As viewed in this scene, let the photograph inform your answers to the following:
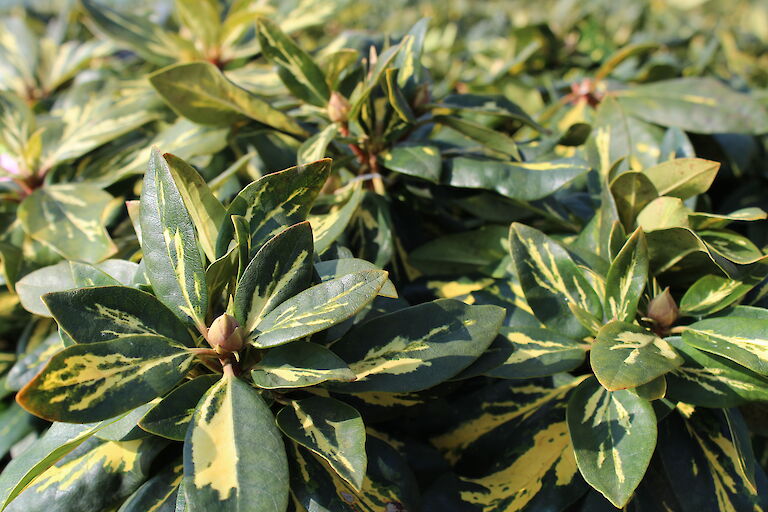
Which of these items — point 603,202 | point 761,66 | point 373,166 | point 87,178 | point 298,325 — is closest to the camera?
point 298,325

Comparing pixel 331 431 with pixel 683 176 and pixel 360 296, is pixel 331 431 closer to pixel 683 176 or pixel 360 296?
pixel 360 296

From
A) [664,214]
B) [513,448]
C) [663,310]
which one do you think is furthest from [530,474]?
[664,214]

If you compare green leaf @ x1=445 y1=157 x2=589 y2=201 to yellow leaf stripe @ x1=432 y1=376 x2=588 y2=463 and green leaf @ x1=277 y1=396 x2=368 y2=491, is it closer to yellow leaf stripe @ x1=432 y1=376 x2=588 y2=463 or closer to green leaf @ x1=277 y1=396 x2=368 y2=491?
yellow leaf stripe @ x1=432 y1=376 x2=588 y2=463

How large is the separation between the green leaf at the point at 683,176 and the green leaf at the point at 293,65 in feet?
1.81

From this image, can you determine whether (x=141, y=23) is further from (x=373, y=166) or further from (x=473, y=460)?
(x=473, y=460)

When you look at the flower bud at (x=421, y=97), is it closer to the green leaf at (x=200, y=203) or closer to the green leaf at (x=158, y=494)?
the green leaf at (x=200, y=203)

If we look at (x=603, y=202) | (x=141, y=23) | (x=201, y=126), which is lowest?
(x=603, y=202)

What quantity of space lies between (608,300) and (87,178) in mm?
998

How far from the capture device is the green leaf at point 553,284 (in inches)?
34.6

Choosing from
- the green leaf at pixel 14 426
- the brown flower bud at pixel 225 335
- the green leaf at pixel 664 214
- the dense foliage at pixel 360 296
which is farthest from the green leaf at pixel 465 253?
the green leaf at pixel 14 426

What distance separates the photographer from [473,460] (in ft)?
3.15

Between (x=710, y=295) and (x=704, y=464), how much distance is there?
245mm

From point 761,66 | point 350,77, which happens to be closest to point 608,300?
point 350,77

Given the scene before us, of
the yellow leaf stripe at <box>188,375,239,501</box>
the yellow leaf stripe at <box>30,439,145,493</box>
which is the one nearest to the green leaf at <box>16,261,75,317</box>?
the yellow leaf stripe at <box>30,439,145,493</box>
